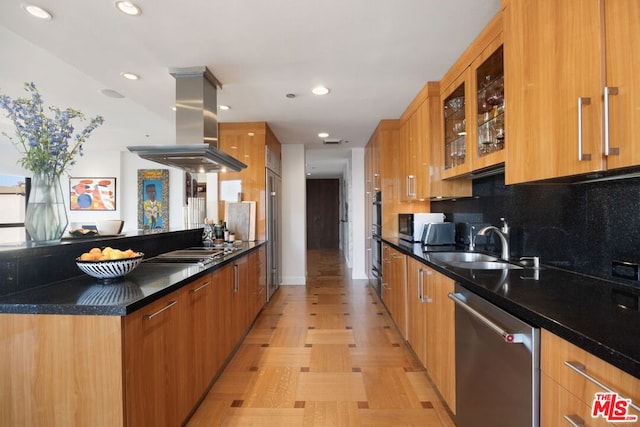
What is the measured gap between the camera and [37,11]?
1789 mm

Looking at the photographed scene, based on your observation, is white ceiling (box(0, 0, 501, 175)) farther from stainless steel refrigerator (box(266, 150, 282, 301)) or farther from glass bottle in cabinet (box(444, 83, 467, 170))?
stainless steel refrigerator (box(266, 150, 282, 301))

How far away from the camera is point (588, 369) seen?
0.79m

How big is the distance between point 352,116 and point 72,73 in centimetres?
287

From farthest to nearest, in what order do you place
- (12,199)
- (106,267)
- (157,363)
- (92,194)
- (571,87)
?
1. (92,194)
2. (12,199)
3. (106,267)
4. (157,363)
5. (571,87)

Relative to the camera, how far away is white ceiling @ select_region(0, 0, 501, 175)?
1808mm

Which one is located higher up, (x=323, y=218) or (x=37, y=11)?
(x=37, y=11)

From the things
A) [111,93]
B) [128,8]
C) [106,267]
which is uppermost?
[111,93]

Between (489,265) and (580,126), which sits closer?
(580,126)

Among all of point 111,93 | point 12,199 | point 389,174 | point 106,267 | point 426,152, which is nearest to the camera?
point 106,267

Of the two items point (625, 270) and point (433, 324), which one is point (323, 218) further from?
point (625, 270)

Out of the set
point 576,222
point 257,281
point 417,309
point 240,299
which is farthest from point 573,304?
point 257,281

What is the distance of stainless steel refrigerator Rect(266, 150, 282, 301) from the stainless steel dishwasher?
114 inches

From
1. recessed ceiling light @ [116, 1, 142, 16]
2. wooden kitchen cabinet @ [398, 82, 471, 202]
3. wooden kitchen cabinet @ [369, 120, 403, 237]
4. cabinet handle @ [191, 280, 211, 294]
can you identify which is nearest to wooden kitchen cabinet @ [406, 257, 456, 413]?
wooden kitchen cabinet @ [398, 82, 471, 202]

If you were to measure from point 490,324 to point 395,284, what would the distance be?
194cm
